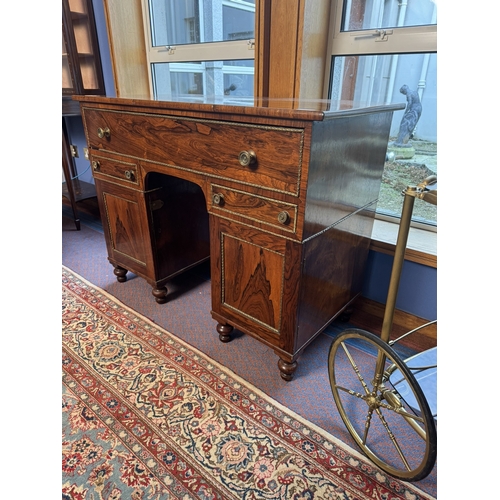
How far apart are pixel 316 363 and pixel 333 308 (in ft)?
0.76

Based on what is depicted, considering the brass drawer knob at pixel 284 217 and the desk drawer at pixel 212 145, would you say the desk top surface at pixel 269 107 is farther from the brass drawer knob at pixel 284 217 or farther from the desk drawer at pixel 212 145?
the brass drawer knob at pixel 284 217

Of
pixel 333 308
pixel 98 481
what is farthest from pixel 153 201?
pixel 98 481

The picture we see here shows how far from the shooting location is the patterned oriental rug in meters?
1.01

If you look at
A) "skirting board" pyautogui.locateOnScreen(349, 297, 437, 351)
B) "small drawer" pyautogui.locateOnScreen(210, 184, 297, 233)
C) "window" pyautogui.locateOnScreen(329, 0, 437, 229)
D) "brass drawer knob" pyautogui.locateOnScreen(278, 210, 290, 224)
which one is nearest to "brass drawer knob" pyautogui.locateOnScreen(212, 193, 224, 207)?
"small drawer" pyautogui.locateOnScreen(210, 184, 297, 233)

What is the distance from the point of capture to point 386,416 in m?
1.24

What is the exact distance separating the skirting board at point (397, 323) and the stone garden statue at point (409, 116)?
73cm

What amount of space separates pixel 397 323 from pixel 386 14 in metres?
1.26

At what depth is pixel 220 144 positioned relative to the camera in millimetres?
1153

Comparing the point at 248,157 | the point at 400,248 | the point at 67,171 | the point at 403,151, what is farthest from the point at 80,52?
the point at 400,248

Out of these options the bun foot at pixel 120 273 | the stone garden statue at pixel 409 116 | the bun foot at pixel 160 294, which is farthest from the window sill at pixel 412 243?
the bun foot at pixel 120 273

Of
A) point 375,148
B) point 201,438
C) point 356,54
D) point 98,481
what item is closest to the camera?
point 98,481

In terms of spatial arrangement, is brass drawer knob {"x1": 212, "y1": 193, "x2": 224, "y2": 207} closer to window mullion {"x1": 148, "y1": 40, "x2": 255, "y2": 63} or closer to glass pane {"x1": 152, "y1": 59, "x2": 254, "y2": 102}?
glass pane {"x1": 152, "y1": 59, "x2": 254, "y2": 102}

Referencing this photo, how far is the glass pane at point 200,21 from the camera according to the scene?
5.96 ft
